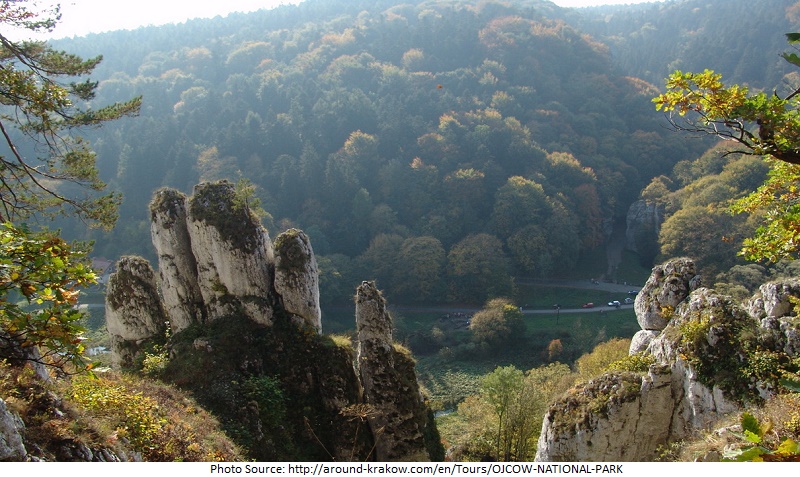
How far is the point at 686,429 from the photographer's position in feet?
42.3

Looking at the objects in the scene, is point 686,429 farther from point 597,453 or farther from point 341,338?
point 341,338

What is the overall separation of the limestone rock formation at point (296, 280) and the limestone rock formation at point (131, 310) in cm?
520

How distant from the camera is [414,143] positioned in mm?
87062

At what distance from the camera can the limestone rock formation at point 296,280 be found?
20.1 meters

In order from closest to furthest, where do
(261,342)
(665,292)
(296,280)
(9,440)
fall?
1. (9,440)
2. (665,292)
3. (261,342)
4. (296,280)

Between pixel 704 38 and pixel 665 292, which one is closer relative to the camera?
pixel 665 292

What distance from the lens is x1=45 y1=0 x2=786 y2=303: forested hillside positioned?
66.1 meters

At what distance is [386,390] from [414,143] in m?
71.9

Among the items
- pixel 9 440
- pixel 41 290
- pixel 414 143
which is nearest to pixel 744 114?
pixel 41 290

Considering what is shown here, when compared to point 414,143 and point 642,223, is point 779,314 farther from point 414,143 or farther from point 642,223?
point 414,143

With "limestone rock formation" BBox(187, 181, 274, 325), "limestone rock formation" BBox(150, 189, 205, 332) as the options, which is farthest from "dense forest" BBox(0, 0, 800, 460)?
"limestone rock formation" BBox(150, 189, 205, 332)

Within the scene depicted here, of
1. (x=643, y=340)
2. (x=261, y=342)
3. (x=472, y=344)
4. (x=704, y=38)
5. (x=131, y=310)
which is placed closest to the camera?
(x=643, y=340)

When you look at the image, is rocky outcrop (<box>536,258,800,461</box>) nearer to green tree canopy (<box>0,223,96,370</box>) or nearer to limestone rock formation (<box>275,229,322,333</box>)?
limestone rock formation (<box>275,229,322,333</box>)

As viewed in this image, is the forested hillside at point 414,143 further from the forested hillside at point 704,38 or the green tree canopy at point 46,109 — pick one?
the green tree canopy at point 46,109
